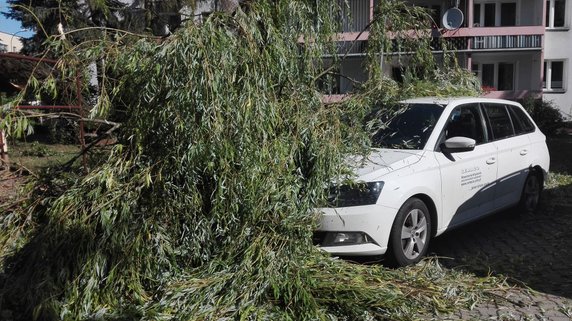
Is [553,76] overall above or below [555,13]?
below

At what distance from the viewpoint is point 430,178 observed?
583cm

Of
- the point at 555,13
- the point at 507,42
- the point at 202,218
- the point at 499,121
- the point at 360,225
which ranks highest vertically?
the point at 555,13

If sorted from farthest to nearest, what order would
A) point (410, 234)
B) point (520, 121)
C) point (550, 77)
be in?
point (550, 77), point (520, 121), point (410, 234)

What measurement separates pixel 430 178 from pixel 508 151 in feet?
6.31

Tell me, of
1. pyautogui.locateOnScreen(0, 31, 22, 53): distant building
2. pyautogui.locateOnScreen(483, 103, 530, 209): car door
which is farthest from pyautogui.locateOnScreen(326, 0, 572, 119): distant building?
pyautogui.locateOnScreen(483, 103, 530, 209): car door

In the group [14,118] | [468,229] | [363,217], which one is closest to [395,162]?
[363,217]

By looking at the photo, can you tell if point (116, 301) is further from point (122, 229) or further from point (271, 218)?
point (271, 218)

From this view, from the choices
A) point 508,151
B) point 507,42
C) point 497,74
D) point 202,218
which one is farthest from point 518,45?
point 202,218

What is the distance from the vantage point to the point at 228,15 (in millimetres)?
5227

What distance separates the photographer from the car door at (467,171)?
612 cm

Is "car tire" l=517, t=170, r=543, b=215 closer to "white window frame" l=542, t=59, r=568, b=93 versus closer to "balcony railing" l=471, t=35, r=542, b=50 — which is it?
"balcony railing" l=471, t=35, r=542, b=50

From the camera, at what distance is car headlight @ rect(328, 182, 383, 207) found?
210 inches

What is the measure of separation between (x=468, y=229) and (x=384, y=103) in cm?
231

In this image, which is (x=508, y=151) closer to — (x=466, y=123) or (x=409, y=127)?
(x=466, y=123)
